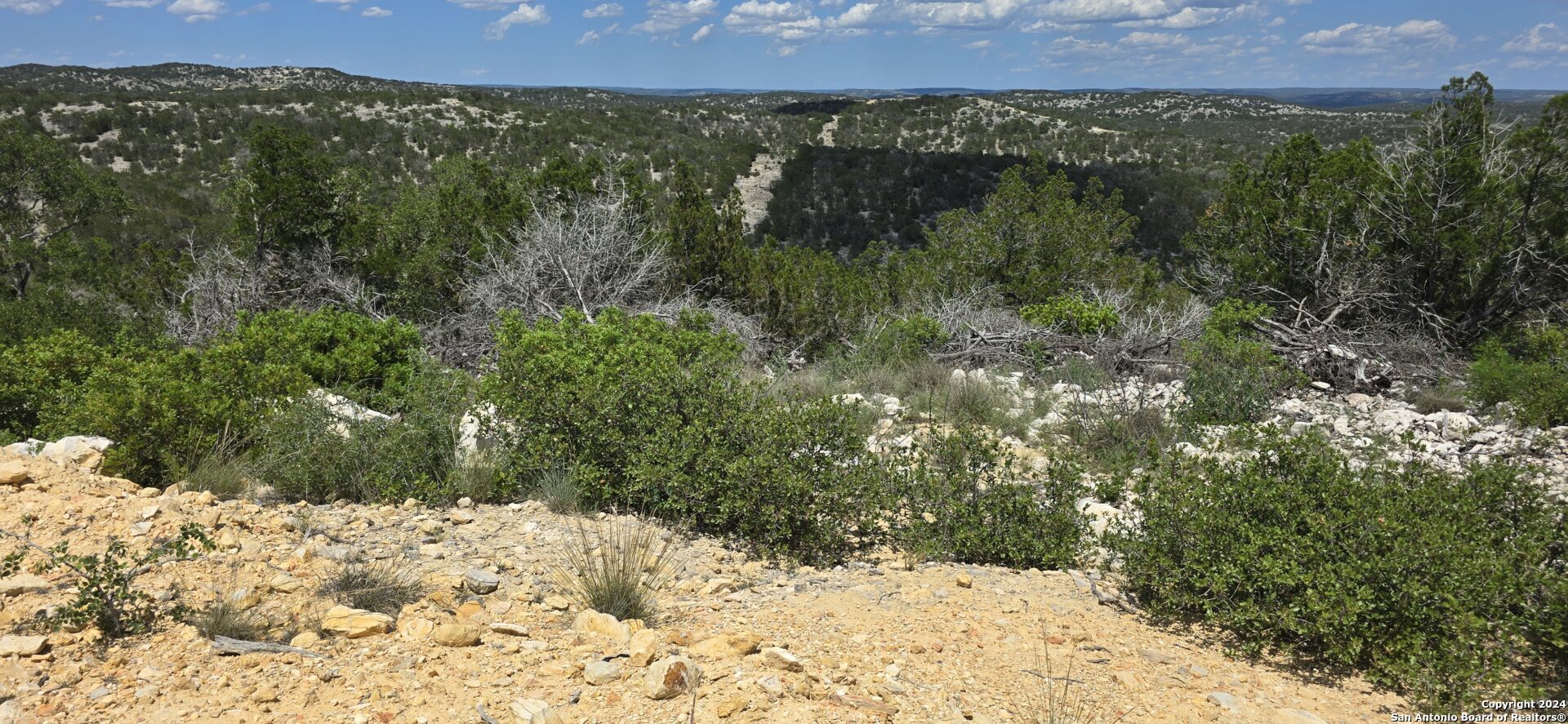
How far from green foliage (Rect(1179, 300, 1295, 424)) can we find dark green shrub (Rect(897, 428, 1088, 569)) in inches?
111

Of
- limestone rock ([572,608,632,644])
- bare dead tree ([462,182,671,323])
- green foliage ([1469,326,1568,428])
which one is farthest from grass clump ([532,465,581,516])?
green foliage ([1469,326,1568,428])

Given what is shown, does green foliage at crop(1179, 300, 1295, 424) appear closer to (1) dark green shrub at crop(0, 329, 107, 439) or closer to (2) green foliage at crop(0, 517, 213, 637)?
(2) green foliage at crop(0, 517, 213, 637)

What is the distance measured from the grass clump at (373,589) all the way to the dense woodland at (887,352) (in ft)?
4.06

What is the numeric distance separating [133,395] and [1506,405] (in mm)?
9827

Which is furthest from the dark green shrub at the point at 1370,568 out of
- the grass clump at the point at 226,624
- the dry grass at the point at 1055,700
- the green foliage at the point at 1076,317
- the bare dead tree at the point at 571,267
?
the bare dead tree at the point at 571,267

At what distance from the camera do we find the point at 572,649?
277cm

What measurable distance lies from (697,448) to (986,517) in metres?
1.55

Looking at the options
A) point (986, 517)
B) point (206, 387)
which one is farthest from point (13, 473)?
point (986, 517)

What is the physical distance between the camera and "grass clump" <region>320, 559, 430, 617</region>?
3.04 metres

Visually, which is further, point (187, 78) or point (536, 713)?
point (187, 78)

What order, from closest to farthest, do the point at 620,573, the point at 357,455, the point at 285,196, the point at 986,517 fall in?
the point at 620,573 < the point at 986,517 < the point at 357,455 < the point at 285,196

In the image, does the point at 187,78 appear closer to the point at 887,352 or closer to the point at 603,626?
the point at 887,352

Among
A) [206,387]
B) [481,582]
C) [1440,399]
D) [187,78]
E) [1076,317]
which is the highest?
[187,78]

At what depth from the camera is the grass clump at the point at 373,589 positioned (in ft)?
9.98
